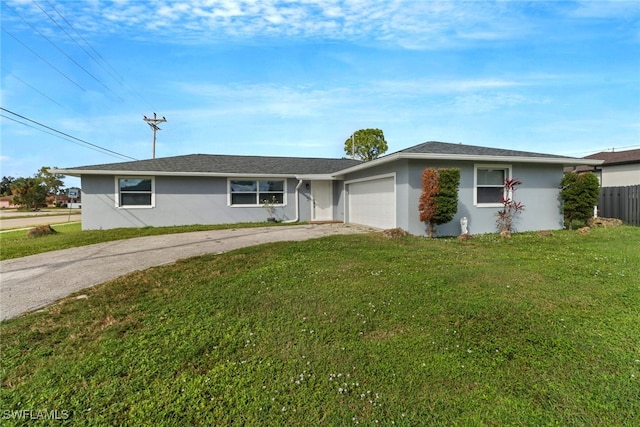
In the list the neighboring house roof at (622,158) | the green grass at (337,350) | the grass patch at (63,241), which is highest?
the neighboring house roof at (622,158)

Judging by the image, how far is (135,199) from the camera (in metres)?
13.9

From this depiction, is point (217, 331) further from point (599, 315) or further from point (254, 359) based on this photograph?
point (599, 315)

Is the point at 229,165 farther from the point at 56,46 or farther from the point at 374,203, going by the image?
the point at 56,46

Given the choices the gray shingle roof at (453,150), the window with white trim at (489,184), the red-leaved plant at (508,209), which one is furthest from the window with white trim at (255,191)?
the red-leaved plant at (508,209)

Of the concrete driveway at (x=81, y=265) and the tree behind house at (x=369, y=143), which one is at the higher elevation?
the tree behind house at (x=369, y=143)

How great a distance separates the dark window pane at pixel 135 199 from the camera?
45.3ft

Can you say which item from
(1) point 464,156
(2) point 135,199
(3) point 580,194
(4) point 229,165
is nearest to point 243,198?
(4) point 229,165

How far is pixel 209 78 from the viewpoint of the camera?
12.0m

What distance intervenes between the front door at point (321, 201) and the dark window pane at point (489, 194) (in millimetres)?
7743

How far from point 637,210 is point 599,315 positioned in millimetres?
12620

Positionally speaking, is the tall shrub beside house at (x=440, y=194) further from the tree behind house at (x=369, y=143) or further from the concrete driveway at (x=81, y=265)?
the tree behind house at (x=369, y=143)

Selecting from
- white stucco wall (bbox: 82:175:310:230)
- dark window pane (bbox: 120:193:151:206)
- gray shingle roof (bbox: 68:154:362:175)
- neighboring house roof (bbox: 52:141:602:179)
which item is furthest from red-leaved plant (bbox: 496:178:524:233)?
dark window pane (bbox: 120:193:151:206)

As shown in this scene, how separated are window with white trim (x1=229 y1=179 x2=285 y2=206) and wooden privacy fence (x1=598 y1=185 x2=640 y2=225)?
14.4 m

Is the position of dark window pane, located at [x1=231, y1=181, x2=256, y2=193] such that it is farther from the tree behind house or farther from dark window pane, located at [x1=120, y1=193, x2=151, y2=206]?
the tree behind house
